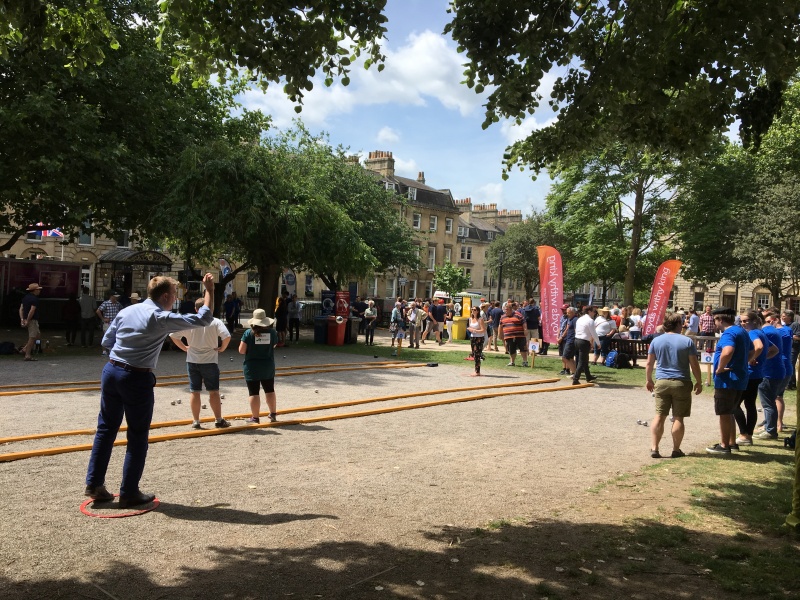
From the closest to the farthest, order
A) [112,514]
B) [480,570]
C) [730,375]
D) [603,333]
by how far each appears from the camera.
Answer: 1. [480,570]
2. [112,514]
3. [730,375]
4. [603,333]

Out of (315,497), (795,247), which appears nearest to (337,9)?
(315,497)

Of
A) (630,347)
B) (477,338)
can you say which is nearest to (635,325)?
(630,347)

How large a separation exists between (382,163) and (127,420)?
216ft

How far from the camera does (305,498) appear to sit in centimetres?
641

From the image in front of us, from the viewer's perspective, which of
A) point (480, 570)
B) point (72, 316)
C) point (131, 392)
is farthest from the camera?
point (72, 316)

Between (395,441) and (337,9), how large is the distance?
5.27m

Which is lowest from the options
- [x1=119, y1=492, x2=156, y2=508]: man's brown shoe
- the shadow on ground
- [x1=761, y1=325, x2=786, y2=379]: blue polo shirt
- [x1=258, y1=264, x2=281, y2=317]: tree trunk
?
the shadow on ground

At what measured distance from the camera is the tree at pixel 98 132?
17891 mm

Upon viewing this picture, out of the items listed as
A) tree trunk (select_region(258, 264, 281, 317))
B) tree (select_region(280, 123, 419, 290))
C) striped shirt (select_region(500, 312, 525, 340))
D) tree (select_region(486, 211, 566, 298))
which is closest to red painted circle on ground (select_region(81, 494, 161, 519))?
striped shirt (select_region(500, 312, 525, 340))

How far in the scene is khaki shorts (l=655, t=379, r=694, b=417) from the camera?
881 cm

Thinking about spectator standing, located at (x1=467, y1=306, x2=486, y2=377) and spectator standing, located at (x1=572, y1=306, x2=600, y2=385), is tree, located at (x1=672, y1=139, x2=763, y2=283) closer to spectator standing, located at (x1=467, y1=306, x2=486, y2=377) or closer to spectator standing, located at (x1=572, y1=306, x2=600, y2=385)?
spectator standing, located at (x1=572, y1=306, x2=600, y2=385)

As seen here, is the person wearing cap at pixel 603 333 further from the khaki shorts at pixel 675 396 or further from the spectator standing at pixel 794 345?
the khaki shorts at pixel 675 396

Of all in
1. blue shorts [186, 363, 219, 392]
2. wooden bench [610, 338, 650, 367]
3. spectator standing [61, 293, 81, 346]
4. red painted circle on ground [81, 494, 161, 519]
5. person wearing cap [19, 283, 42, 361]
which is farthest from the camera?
wooden bench [610, 338, 650, 367]

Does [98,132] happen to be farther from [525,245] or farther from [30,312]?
[525,245]
